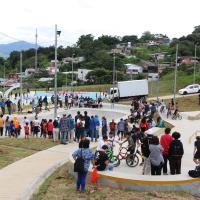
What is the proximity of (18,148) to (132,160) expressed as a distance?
665 cm

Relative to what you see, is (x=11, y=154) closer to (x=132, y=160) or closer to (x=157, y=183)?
(x=132, y=160)

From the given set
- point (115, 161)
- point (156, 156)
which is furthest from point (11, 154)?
point (156, 156)

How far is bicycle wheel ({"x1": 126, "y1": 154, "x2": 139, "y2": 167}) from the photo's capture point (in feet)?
54.1

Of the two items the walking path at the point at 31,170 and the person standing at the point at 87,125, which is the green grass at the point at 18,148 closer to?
the walking path at the point at 31,170

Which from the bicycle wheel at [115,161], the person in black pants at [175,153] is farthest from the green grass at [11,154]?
the person in black pants at [175,153]

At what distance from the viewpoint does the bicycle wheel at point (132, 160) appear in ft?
54.1

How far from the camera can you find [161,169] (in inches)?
551

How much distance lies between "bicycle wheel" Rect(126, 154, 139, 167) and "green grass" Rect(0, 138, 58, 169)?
14.5ft

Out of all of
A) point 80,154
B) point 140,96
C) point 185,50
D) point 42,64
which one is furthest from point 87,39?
point 80,154

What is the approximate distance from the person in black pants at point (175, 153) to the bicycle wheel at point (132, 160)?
8.33ft

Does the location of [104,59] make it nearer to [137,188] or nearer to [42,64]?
[42,64]

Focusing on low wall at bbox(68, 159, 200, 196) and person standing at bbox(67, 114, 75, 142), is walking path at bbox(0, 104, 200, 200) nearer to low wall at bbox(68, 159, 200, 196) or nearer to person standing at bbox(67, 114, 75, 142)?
low wall at bbox(68, 159, 200, 196)

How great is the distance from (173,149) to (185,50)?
121 meters

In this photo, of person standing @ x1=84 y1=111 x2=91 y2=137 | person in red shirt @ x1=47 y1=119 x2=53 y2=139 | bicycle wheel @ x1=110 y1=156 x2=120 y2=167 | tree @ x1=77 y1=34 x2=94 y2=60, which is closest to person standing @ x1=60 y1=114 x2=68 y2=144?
person standing @ x1=84 y1=111 x2=91 y2=137
